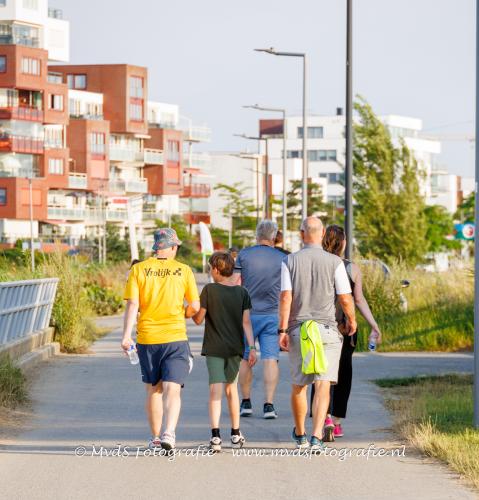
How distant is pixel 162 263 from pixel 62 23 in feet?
329

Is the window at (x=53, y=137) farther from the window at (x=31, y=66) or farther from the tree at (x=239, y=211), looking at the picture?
the tree at (x=239, y=211)

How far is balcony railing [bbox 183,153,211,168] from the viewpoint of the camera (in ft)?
440

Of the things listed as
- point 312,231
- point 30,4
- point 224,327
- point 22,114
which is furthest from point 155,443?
point 30,4

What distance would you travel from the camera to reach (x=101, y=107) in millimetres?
114750

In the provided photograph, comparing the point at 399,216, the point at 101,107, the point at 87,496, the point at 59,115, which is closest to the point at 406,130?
the point at 101,107

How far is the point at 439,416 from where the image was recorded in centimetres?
1310

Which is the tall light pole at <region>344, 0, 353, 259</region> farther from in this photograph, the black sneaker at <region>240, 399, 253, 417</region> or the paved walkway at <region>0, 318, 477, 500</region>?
the black sneaker at <region>240, 399, 253, 417</region>

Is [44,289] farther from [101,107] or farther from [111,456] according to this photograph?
[101,107]

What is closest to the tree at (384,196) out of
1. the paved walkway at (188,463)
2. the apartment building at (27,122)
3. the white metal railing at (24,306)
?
the white metal railing at (24,306)

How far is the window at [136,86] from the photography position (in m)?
116

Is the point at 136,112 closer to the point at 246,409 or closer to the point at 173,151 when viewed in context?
the point at 173,151

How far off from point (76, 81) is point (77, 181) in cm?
1313

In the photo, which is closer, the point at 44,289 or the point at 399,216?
the point at 44,289

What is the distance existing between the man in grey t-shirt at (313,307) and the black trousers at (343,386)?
0.80 metres
